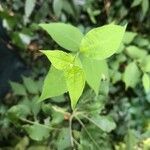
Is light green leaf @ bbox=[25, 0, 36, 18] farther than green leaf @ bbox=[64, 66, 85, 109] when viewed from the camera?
Yes

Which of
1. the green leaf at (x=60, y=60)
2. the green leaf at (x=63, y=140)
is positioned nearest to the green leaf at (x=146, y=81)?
the green leaf at (x=63, y=140)

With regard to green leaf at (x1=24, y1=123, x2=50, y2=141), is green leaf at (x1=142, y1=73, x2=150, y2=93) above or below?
below

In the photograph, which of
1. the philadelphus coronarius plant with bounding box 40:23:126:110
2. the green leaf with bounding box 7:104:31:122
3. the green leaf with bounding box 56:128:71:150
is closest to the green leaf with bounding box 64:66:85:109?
the philadelphus coronarius plant with bounding box 40:23:126:110

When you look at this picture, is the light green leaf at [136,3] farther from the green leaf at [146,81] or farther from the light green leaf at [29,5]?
the light green leaf at [29,5]

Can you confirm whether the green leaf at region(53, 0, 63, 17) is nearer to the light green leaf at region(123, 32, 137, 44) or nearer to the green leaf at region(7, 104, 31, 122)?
the light green leaf at region(123, 32, 137, 44)

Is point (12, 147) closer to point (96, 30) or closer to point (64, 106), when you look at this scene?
point (64, 106)

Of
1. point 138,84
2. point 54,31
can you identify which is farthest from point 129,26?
point 54,31

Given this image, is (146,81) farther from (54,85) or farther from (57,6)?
(54,85)
